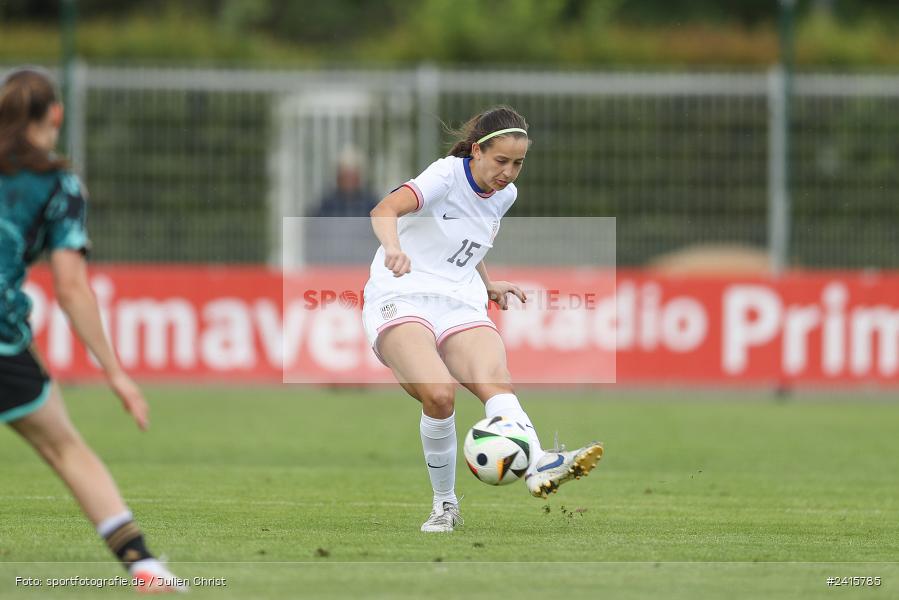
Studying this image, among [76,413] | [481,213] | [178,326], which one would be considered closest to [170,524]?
[481,213]

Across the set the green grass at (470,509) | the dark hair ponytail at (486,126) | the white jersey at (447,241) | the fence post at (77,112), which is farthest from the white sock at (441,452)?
the fence post at (77,112)

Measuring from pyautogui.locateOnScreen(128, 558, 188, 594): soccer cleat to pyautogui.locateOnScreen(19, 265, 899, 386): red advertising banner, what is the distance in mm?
12482

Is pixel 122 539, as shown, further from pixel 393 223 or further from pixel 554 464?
pixel 393 223

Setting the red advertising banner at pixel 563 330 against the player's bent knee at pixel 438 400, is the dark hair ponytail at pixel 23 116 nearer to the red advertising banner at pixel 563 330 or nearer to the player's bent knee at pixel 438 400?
the player's bent knee at pixel 438 400

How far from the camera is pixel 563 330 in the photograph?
19047 millimetres

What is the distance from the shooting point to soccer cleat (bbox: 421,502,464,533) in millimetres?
8805

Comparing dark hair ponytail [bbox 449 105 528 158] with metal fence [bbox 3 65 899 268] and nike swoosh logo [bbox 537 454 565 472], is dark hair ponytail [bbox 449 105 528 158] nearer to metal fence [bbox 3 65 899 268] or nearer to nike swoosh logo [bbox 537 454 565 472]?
nike swoosh logo [bbox 537 454 565 472]

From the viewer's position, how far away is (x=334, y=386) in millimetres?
20156

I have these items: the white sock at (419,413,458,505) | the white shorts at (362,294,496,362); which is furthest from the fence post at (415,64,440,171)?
the white sock at (419,413,458,505)

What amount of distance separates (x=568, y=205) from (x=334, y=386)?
3.86 metres

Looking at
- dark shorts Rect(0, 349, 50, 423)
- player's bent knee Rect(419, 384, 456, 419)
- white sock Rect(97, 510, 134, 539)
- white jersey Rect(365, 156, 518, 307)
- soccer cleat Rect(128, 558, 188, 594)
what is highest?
white jersey Rect(365, 156, 518, 307)

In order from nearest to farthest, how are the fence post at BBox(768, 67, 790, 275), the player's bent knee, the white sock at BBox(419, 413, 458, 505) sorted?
the player's bent knee < the white sock at BBox(419, 413, 458, 505) < the fence post at BBox(768, 67, 790, 275)

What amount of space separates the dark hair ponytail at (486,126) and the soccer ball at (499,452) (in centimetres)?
157

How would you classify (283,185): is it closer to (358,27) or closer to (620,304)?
(620,304)
